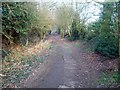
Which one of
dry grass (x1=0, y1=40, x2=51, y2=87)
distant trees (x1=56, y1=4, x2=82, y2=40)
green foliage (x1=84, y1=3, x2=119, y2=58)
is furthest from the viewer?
green foliage (x1=84, y1=3, x2=119, y2=58)

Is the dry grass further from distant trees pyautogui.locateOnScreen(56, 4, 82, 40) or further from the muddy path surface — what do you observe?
distant trees pyautogui.locateOnScreen(56, 4, 82, 40)

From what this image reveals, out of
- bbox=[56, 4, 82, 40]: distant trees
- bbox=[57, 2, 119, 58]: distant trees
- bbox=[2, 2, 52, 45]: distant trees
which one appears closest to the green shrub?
bbox=[57, 2, 119, 58]: distant trees

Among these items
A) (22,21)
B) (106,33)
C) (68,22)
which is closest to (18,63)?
(22,21)

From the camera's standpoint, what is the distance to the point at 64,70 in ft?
8.55

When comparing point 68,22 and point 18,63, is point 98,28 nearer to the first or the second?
point 68,22

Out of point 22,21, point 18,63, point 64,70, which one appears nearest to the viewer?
point 64,70

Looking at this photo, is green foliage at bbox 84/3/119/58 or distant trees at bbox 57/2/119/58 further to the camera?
green foliage at bbox 84/3/119/58

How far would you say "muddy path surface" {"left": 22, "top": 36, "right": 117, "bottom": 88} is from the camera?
240 cm

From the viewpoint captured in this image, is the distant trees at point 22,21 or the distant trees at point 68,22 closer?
the distant trees at point 68,22

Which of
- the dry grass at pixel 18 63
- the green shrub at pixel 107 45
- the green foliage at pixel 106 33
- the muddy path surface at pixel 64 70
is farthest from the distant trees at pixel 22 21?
the green shrub at pixel 107 45

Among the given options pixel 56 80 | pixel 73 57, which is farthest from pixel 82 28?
pixel 56 80

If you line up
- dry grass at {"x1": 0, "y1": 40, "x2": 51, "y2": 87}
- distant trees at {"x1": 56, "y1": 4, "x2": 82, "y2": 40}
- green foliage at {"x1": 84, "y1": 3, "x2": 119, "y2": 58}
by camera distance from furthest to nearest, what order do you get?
green foliage at {"x1": 84, "y1": 3, "x2": 119, "y2": 58}
dry grass at {"x1": 0, "y1": 40, "x2": 51, "y2": 87}
distant trees at {"x1": 56, "y1": 4, "x2": 82, "y2": 40}

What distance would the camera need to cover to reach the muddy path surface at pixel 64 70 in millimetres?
2401

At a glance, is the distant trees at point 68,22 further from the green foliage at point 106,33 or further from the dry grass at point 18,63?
the green foliage at point 106,33
